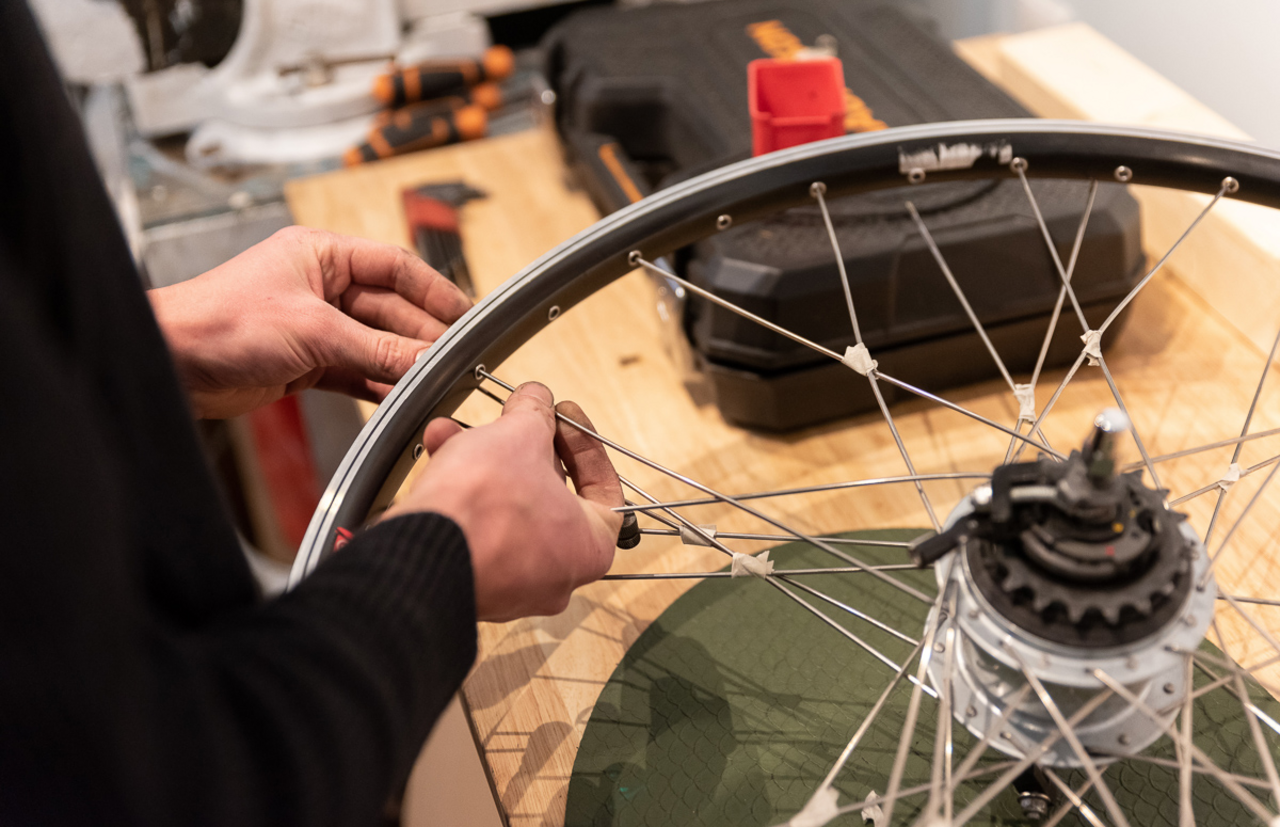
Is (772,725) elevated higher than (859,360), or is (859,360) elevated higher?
(859,360)

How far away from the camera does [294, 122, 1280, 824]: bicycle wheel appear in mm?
330

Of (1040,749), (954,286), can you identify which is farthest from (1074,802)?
(954,286)

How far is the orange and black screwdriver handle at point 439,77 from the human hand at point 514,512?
2.37ft

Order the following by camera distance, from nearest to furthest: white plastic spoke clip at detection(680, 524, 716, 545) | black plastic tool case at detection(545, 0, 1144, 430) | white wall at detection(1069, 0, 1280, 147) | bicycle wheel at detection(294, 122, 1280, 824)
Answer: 1. bicycle wheel at detection(294, 122, 1280, 824)
2. white plastic spoke clip at detection(680, 524, 716, 545)
3. black plastic tool case at detection(545, 0, 1144, 430)
4. white wall at detection(1069, 0, 1280, 147)

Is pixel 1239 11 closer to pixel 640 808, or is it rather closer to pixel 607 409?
pixel 607 409

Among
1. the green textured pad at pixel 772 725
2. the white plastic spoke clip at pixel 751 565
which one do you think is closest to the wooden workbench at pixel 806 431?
the green textured pad at pixel 772 725

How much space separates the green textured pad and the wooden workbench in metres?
0.02

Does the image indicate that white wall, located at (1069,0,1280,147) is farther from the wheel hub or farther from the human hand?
the human hand

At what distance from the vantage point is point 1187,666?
0.35m

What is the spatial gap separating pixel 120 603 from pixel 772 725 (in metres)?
0.33

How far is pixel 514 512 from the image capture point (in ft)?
1.13

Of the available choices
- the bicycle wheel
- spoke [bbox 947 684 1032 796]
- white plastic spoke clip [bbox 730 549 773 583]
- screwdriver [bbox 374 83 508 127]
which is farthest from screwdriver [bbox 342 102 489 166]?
spoke [bbox 947 684 1032 796]

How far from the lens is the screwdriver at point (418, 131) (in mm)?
959

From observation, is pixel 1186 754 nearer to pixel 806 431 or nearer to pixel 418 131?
pixel 806 431
